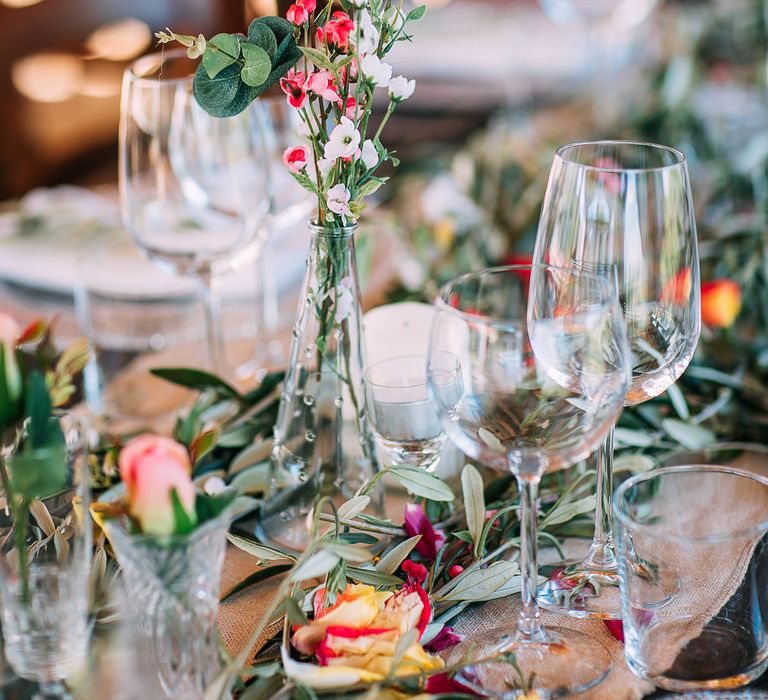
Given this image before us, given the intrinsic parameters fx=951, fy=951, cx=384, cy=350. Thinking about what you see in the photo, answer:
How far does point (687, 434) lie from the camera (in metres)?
0.78

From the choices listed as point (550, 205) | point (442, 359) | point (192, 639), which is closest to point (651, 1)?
point (550, 205)

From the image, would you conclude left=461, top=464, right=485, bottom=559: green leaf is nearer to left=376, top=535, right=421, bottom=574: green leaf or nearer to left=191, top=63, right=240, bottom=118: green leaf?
left=376, top=535, right=421, bottom=574: green leaf

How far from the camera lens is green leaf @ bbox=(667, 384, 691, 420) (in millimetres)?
801

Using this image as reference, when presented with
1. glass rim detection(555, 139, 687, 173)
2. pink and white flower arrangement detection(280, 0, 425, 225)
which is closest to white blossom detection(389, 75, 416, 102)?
pink and white flower arrangement detection(280, 0, 425, 225)

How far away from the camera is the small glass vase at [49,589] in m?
0.48

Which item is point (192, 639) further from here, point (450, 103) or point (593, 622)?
point (450, 103)

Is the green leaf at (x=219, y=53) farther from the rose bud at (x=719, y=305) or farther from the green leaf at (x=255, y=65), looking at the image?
the rose bud at (x=719, y=305)

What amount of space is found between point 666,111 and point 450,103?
1.89 feet

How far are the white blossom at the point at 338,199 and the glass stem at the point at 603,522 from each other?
8.9 inches

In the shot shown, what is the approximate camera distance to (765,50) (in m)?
1.90

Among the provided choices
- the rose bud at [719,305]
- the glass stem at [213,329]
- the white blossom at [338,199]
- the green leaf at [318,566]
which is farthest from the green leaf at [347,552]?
the rose bud at [719,305]

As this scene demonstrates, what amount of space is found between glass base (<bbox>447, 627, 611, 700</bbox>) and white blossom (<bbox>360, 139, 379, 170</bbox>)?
0.29 meters

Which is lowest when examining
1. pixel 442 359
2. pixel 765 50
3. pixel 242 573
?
pixel 242 573

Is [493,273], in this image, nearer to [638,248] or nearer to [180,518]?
[638,248]
